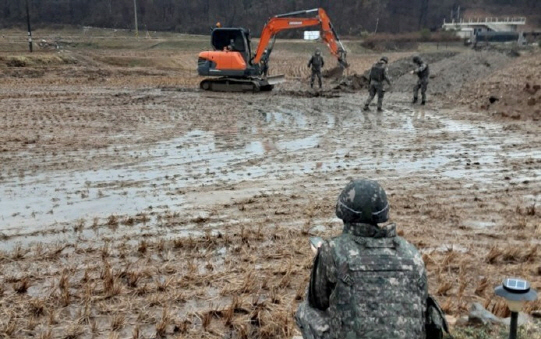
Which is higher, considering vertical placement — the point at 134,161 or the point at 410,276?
the point at 410,276

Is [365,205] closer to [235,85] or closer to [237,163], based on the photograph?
[237,163]

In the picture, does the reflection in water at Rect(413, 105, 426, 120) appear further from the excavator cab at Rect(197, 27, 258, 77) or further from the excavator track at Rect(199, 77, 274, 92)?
the excavator cab at Rect(197, 27, 258, 77)

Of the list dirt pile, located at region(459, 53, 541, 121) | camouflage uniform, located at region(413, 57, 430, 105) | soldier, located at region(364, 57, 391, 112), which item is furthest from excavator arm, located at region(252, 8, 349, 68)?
dirt pile, located at region(459, 53, 541, 121)

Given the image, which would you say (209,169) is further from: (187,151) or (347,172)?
(347,172)

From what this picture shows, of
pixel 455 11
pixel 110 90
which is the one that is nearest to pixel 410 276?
pixel 110 90

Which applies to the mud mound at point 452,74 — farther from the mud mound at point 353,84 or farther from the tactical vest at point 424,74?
the tactical vest at point 424,74

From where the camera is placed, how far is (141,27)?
221ft

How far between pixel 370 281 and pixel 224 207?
4.65 meters

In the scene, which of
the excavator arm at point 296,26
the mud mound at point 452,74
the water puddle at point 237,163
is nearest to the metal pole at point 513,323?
the water puddle at point 237,163

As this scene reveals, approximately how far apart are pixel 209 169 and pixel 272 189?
5.08ft

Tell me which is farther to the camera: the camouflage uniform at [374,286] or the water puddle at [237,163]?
the water puddle at [237,163]

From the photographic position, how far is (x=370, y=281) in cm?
250

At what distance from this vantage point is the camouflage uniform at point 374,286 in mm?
2498

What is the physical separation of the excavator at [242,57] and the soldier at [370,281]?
1682 cm
